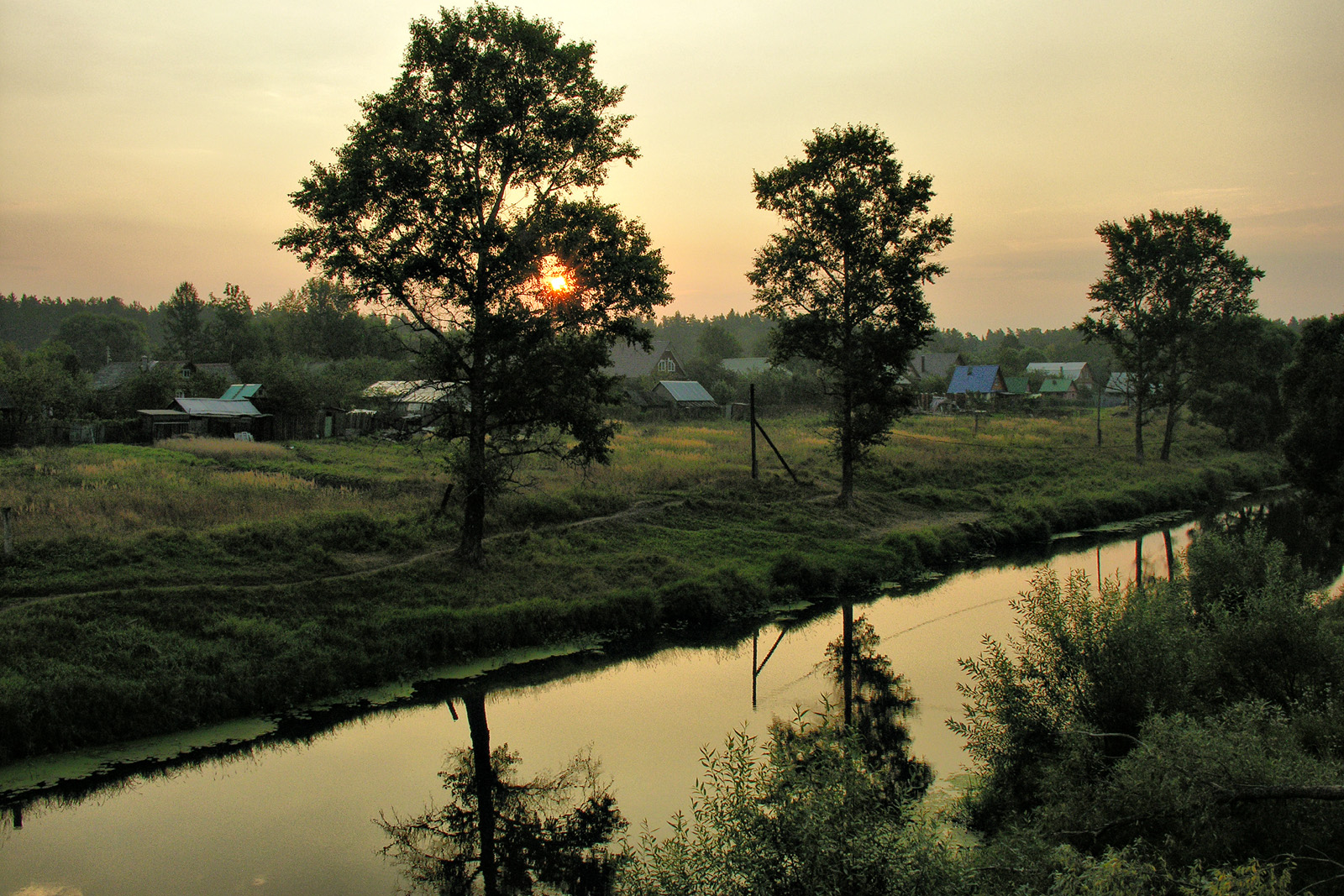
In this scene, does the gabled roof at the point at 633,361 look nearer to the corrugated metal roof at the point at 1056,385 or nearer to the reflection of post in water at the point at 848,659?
the corrugated metal roof at the point at 1056,385

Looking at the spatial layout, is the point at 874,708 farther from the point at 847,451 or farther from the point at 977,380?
the point at 977,380

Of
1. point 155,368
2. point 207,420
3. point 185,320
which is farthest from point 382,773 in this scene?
point 185,320

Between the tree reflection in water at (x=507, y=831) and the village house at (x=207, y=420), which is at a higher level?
the village house at (x=207, y=420)

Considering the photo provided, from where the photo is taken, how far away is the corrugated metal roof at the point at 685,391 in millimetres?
62562

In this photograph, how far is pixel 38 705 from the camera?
12633 millimetres

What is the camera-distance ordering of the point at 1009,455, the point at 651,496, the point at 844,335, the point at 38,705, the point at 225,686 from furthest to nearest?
the point at 1009,455 → the point at 844,335 → the point at 651,496 → the point at 225,686 → the point at 38,705

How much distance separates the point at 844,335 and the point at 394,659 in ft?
64.2

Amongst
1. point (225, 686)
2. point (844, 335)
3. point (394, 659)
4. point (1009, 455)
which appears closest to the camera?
point (225, 686)

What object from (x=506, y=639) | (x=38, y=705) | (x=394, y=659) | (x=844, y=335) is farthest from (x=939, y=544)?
(x=38, y=705)

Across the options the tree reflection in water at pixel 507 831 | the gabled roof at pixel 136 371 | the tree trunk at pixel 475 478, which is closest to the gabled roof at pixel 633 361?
the gabled roof at pixel 136 371

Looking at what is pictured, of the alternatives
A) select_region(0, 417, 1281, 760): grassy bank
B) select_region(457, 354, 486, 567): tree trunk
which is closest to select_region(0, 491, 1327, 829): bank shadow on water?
select_region(0, 417, 1281, 760): grassy bank

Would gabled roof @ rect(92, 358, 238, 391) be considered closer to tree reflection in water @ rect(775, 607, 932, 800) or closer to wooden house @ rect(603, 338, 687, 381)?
wooden house @ rect(603, 338, 687, 381)

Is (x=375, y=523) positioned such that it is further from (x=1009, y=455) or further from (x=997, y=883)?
(x=1009, y=455)

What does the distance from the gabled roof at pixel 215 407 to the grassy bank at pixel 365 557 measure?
9.38 metres
